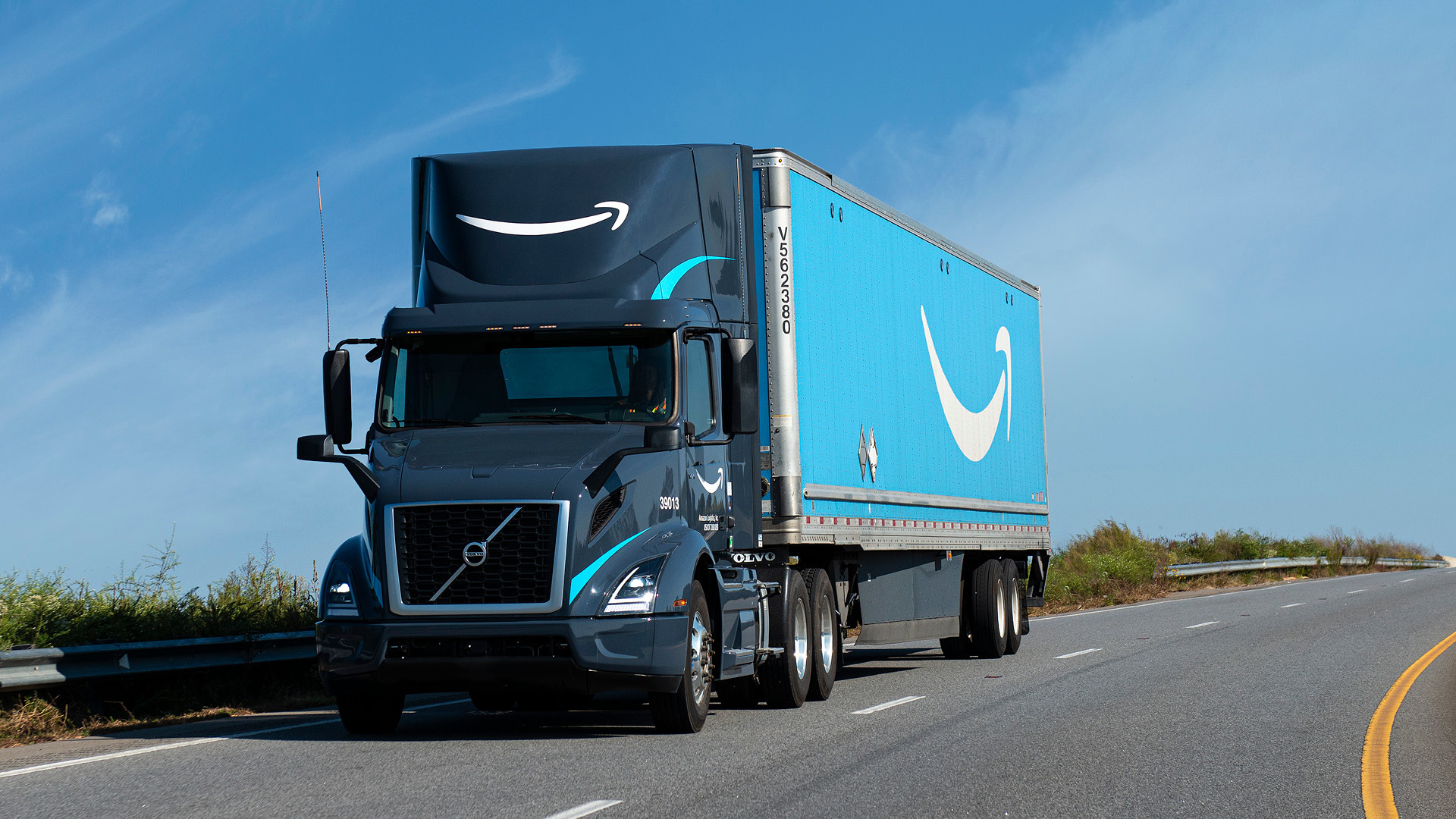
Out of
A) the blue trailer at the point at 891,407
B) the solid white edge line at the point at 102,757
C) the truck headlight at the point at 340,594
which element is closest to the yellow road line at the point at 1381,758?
the blue trailer at the point at 891,407

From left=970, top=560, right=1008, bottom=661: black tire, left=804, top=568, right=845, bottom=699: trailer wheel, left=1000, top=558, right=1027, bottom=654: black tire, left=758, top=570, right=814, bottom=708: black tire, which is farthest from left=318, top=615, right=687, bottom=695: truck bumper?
left=1000, top=558, right=1027, bottom=654: black tire

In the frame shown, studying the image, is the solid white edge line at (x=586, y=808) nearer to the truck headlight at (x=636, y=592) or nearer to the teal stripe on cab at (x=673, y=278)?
the truck headlight at (x=636, y=592)

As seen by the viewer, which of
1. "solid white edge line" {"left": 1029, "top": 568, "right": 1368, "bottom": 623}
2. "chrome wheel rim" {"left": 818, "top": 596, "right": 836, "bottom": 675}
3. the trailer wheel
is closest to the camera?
the trailer wheel

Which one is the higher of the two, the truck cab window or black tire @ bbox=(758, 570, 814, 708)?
the truck cab window

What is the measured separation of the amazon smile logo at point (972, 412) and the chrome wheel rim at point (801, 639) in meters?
4.70

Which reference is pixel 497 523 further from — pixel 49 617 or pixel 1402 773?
pixel 1402 773

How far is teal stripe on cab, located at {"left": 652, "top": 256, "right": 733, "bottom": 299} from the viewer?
11258 millimetres

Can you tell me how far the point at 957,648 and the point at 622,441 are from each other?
32.4 ft

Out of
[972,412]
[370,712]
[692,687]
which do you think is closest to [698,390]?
[692,687]

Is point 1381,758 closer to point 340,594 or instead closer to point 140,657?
point 340,594

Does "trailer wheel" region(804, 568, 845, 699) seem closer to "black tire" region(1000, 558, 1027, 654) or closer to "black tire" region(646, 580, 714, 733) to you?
"black tire" region(646, 580, 714, 733)

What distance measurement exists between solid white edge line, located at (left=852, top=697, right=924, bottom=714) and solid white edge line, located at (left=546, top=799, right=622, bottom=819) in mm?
4807

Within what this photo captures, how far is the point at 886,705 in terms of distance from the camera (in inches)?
496

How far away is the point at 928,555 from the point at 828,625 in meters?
3.67
